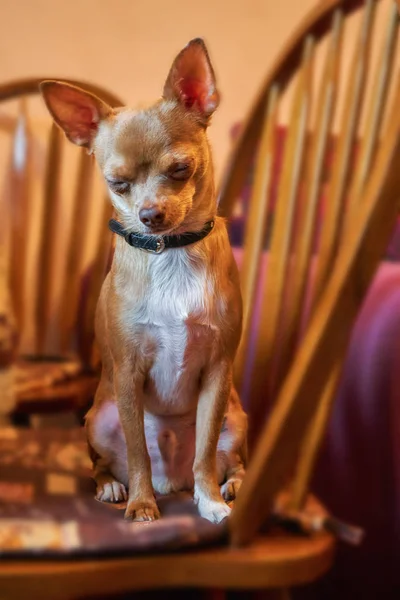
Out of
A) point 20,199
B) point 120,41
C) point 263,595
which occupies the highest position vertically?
point 120,41

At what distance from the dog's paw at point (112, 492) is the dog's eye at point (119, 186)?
27 centimetres

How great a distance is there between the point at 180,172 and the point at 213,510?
11.3 inches

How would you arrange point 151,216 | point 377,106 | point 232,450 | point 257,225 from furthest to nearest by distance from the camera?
1. point 257,225
2. point 377,106
3. point 232,450
4. point 151,216

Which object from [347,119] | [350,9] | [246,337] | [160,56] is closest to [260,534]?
[246,337]

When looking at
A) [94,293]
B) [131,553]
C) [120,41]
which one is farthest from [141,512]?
[120,41]

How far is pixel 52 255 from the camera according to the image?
1242 mm

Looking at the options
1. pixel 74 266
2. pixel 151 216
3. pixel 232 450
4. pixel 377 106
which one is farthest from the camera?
pixel 74 266

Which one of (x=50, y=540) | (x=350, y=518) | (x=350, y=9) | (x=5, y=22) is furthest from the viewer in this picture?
(x=5, y=22)

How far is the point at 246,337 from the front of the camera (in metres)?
0.78

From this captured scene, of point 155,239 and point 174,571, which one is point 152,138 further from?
point 174,571

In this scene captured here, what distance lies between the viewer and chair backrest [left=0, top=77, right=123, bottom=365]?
1.05 meters

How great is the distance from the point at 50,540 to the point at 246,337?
38 centimetres

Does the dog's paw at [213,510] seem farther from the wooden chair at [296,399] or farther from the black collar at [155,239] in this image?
the black collar at [155,239]

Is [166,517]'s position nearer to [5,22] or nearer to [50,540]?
[50,540]
